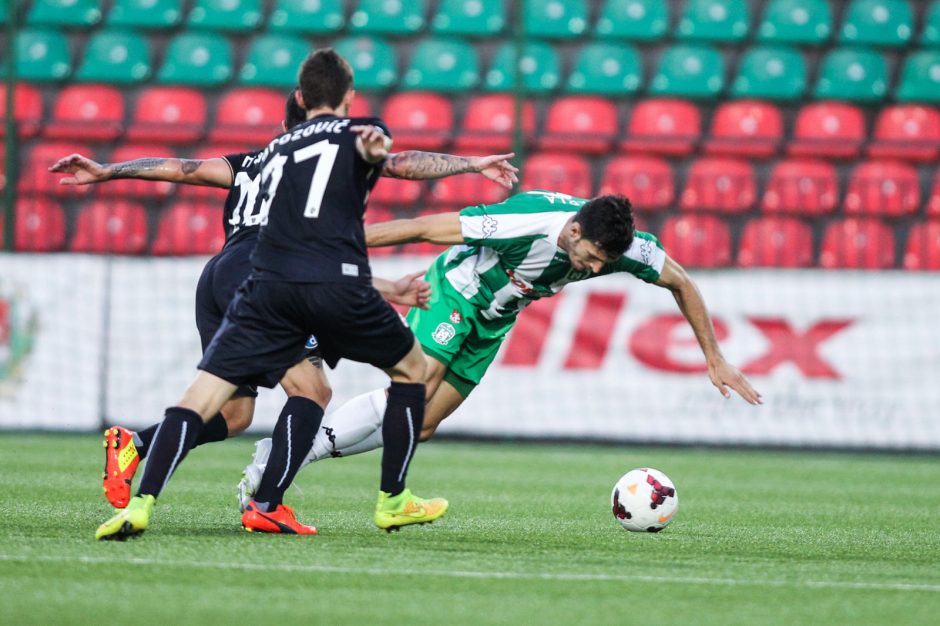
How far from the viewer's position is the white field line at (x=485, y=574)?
471cm

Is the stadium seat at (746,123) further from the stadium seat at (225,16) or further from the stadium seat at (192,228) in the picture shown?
the stadium seat at (225,16)

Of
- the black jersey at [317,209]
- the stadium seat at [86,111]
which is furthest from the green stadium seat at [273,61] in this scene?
the black jersey at [317,209]

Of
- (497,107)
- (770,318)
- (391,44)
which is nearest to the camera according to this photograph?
(770,318)

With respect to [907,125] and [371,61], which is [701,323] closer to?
[907,125]

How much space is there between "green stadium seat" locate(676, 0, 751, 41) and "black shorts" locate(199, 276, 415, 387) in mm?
11750

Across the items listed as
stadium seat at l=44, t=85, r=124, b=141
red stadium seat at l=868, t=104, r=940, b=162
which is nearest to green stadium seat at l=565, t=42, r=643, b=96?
red stadium seat at l=868, t=104, r=940, b=162

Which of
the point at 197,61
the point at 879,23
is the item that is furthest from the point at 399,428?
the point at 879,23

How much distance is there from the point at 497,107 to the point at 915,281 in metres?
5.22

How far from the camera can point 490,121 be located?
15320 mm

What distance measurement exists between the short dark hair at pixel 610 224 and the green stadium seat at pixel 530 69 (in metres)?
10.1

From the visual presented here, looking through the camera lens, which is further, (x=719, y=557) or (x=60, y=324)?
(x=60, y=324)

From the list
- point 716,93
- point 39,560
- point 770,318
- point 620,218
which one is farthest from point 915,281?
point 39,560

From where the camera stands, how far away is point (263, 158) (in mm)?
5727

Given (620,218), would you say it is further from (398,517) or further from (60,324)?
(60,324)
